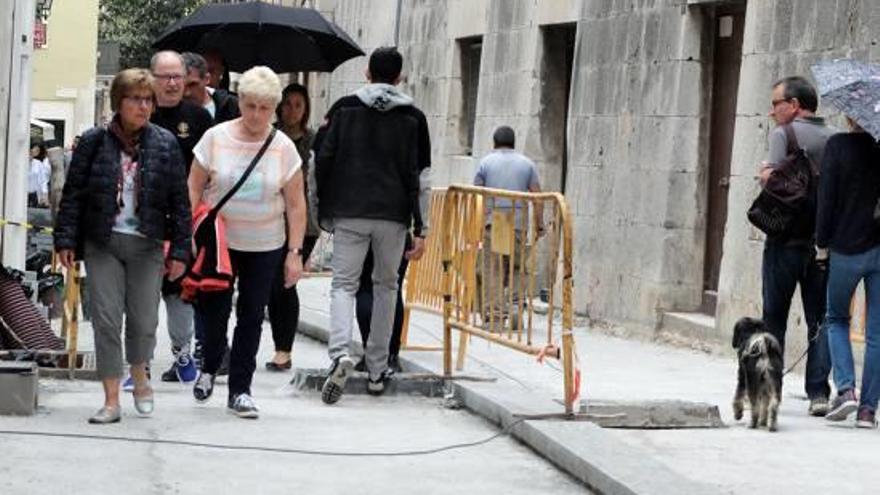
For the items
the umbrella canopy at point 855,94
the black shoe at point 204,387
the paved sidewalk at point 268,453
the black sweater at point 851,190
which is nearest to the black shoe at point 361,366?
the paved sidewalk at point 268,453

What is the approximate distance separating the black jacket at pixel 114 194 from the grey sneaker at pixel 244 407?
Result: 0.86 metres

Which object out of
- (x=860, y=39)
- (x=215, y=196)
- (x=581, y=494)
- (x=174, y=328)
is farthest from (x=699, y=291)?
(x=581, y=494)

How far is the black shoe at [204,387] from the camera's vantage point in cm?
1002

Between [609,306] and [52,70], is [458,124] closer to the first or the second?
[609,306]

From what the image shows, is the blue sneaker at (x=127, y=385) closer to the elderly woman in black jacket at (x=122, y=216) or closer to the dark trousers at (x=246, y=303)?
the dark trousers at (x=246, y=303)

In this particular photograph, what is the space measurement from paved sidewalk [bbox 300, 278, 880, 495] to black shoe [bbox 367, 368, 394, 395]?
0.62 metres

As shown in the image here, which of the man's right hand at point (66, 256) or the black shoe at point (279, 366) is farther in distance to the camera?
the black shoe at point (279, 366)

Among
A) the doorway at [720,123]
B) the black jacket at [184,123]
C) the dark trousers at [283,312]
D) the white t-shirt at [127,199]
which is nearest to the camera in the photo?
the white t-shirt at [127,199]

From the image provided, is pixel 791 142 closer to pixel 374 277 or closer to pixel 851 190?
pixel 851 190

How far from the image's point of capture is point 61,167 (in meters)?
A: 19.7

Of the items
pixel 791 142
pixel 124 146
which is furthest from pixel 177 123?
pixel 791 142

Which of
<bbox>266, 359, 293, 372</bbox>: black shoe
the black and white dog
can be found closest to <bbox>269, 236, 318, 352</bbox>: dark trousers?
<bbox>266, 359, 293, 372</bbox>: black shoe

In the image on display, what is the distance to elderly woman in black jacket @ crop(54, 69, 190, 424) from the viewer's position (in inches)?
359

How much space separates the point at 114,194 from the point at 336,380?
6.04 feet
